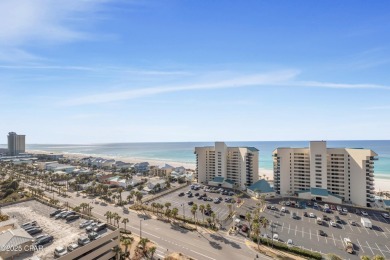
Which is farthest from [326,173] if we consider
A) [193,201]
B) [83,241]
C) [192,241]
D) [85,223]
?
[83,241]

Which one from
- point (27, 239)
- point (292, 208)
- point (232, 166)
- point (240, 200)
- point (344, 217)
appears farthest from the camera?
point (232, 166)

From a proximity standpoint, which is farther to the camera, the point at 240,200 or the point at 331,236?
the point at 240,200

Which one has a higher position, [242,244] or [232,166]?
[232,166]

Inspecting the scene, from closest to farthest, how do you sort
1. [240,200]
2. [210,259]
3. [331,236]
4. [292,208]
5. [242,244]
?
1. [210,259]
2. [242,244]
3. [331,236]
4. [292,208]
5. [240,200]

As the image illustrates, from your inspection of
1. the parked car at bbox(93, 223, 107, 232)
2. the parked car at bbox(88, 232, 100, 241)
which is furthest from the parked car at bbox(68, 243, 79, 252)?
the parked car at bbox(93, 223, 107, 232)

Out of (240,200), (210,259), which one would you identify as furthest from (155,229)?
(240,200)

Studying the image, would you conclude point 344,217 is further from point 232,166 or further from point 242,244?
point 232,166

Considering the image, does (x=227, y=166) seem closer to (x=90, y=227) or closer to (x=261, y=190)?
(x=261, y=190)
